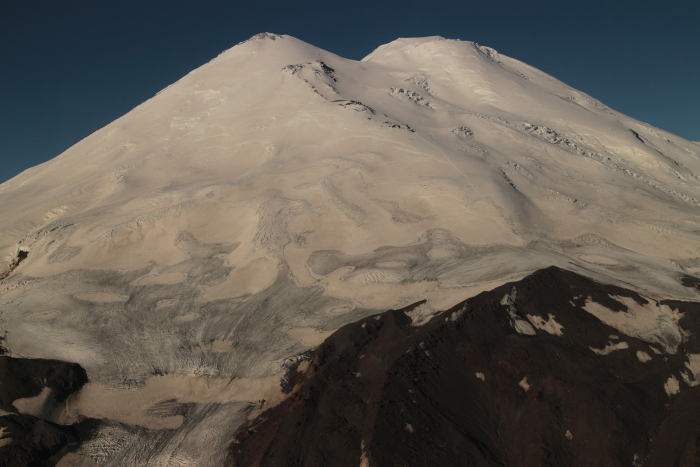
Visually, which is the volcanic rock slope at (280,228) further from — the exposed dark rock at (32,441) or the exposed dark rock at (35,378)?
the exposed dark rock at (32,441)

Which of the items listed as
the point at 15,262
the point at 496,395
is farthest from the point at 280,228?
the point at 496,395

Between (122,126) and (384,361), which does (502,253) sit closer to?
(384,361)

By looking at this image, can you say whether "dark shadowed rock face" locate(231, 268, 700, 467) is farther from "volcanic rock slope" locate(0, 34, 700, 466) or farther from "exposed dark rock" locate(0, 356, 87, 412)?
"exposed dark rock" locate(0, 356, 87, 412)

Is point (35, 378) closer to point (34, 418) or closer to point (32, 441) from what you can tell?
point (34, 418)

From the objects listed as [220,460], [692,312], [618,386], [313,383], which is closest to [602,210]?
[692,312]

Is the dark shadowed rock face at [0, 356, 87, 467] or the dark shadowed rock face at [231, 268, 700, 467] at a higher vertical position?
the dark shadowed rock face at [0, 356, 87, 467]

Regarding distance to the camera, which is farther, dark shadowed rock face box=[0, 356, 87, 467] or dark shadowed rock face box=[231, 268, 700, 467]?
dark shadowed rock face box=[0, 356, 87, 467]

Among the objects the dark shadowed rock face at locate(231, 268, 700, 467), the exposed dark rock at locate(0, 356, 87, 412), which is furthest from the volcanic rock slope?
the dark shadowed rock face at locate(231, 268, 700, 467)
